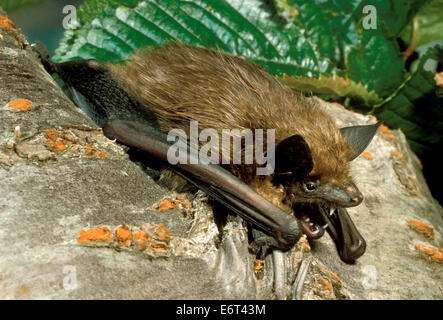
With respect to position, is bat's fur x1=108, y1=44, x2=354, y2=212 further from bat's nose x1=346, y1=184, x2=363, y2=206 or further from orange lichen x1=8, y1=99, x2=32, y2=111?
orange lichen x1=8, y1=99, x2=32, y2=111

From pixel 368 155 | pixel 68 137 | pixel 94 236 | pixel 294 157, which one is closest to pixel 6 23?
pixel 68 137

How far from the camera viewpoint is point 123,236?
4.99 feet

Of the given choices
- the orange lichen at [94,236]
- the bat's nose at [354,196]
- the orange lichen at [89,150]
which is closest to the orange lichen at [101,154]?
the orange lichen at [89,150]

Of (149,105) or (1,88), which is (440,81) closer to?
(149,105)

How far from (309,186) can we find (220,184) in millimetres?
513

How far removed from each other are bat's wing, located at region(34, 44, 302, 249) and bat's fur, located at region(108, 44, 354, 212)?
7 cm

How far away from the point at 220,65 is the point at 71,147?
3.35 ft

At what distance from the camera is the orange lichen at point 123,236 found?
4.97 feet

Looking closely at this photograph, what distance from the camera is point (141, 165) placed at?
2.01m

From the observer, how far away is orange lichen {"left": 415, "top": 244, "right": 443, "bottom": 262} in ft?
6.56

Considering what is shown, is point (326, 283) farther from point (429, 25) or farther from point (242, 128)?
point (429, 25)

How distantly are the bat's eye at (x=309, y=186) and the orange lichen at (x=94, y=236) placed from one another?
3.54 feet

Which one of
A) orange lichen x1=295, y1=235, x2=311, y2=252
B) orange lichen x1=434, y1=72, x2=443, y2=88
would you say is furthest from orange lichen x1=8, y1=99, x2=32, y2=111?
orange lichen x1=434, y1=72, x2=443, y2=88
